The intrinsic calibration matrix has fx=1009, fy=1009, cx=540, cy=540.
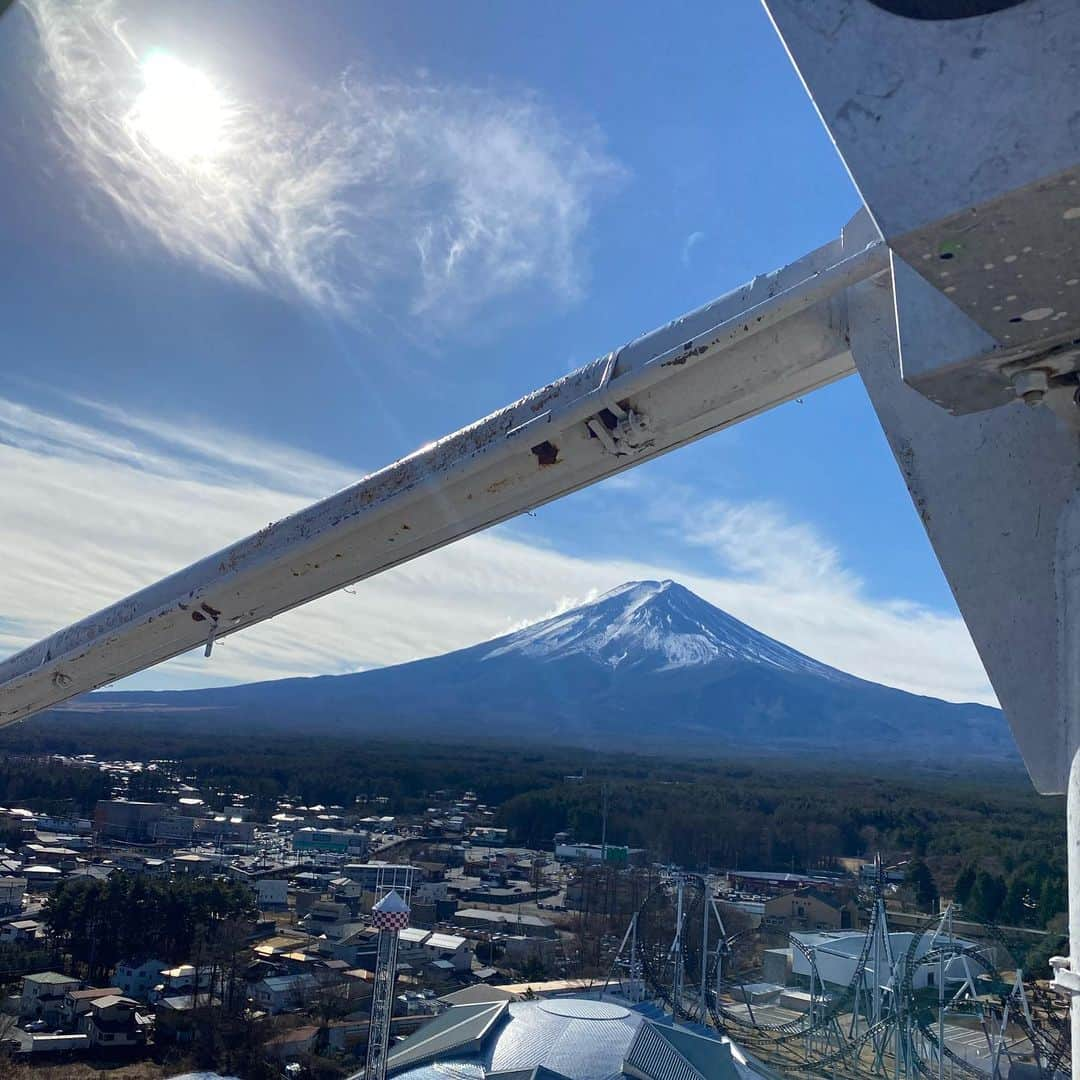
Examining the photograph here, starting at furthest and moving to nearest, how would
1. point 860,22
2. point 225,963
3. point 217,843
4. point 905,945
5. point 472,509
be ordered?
point 217,843
point 905,945
point 225,963
point 472,509
point 860,22

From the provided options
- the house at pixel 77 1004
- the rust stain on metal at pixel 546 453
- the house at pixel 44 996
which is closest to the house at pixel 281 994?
the house at pixel 77 1004

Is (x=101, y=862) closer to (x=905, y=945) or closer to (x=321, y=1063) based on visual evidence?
(x=321, y=1063)

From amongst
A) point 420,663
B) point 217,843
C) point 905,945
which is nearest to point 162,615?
point 905,945

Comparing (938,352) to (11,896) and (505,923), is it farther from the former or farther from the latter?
(11,896)

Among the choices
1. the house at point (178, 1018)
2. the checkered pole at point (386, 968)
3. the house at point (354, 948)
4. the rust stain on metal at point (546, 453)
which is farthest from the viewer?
the house at point (354, 948)

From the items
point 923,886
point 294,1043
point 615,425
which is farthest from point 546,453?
point 923,886

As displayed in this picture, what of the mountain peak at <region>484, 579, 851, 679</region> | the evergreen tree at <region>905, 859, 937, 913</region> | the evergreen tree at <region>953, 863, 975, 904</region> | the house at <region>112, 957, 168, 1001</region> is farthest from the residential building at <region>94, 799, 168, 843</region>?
the mountain peak at <region>484, 579, 851, 679</region>

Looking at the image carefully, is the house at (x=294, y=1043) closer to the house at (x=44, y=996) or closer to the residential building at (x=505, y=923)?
the house at (x=44, y=996)
